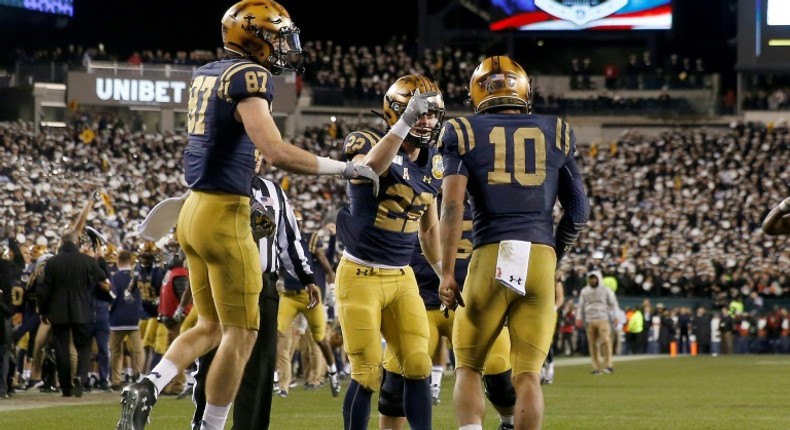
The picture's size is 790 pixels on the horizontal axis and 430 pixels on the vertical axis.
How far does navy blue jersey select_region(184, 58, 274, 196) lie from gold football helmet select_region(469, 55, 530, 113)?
4.11ft

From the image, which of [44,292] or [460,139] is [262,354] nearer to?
[460,139]

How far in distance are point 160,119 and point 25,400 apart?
1135 inches

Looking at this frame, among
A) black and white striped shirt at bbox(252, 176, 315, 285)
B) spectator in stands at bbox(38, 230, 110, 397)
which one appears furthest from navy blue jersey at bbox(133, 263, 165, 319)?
black and white striped shirt at bbox(252, 176, 315, 285)

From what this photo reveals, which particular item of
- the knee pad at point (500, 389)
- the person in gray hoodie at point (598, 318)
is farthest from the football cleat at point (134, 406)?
the person in gray hoodie at point (598, 318)

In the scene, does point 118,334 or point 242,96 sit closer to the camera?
point 242,96

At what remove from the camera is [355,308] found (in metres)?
8.06

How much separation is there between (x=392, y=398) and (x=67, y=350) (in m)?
7.80

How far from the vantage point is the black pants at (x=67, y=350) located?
15133 mm

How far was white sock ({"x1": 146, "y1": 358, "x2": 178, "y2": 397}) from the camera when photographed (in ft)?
22.0

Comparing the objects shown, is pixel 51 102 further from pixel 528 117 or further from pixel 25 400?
pixel 528 117

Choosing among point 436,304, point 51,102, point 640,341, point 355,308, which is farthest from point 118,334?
point 51,102

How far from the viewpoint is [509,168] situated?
7.18 meters

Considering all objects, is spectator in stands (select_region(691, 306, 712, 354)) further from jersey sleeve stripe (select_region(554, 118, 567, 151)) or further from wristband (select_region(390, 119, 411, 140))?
wristband (select_region(390, 119, 411, 140))

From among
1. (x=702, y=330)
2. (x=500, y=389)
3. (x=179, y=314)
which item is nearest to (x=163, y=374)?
(x=500, y=389)
